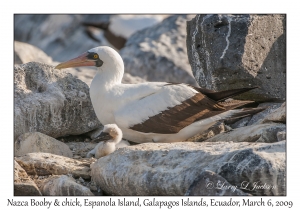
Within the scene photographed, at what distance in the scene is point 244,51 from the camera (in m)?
10.3

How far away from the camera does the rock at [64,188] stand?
25.4ft

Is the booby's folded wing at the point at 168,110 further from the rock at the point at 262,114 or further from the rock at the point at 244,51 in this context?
the rock at the point at 244,51

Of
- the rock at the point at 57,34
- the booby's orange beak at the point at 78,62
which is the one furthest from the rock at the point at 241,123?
the rock at the point at 57,34

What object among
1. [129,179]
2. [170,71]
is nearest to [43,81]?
[129,179]

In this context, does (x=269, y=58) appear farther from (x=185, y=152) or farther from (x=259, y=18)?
(x=185, y=152)

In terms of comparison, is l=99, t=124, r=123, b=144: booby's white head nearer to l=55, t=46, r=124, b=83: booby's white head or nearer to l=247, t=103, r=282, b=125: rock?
l=55, t=46, r=124, b=83: booby's white head

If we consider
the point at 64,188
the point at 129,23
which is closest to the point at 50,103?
the point at 64,188

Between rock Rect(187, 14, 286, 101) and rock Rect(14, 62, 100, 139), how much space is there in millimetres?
1884

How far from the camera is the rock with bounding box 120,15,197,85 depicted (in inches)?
668

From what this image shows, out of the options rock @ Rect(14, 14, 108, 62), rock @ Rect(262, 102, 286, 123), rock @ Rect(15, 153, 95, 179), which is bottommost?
rock @ Rect(15, 153, 95, 179)

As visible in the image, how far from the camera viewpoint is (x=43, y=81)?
1033 cm

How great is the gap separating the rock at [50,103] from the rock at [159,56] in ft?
20.6
